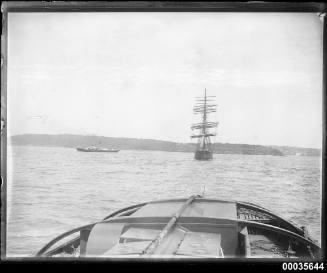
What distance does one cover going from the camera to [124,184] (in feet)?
7.30

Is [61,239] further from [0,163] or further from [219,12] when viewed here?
[219,12]

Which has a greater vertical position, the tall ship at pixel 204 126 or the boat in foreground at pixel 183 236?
the tall ship at pixel 204 126

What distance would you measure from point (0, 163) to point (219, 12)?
1510 millimetres

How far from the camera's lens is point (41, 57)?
221 cm

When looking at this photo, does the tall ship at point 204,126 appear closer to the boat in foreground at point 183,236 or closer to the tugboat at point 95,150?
the boat in foreground at point 183,236

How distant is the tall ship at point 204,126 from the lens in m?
2.22

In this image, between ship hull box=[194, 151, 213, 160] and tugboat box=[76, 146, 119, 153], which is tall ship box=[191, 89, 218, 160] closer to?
ship hull box=[194, 151, 213, 160]

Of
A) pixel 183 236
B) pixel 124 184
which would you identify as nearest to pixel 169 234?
pixel 183 236

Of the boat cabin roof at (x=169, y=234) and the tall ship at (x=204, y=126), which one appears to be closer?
the boat cabin roof at (x=169, y=234)

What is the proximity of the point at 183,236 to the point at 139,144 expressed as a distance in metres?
0.59

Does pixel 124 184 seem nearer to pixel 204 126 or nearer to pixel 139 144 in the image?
pixel 139 144

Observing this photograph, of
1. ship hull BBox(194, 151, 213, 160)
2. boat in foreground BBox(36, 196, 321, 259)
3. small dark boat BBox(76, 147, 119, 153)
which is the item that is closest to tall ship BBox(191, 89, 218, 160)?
ship hull BBox(194, 151, 213, 160)

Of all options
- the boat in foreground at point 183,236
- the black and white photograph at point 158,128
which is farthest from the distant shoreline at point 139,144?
the boat in foreground at point 183,236

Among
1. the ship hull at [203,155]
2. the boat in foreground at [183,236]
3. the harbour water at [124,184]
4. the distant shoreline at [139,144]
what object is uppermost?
the distant shoreline at [139,144]
